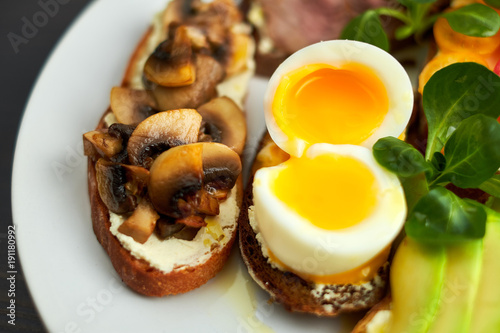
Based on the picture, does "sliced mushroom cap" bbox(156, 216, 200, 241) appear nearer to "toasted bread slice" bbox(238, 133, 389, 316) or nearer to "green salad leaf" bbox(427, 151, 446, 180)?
"toasted bread slice" bbox(238, 133, 389, 316)

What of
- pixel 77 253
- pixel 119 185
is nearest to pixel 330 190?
pixel 119 185

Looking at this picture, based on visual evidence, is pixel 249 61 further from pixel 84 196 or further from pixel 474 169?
pixel 474 169

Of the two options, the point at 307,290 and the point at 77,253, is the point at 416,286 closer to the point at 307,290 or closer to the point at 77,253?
the point at 307,290

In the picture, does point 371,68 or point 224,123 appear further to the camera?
point 224,123

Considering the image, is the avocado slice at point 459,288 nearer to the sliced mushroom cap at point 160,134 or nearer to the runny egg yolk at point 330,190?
the runny egg yolk at point 330,190

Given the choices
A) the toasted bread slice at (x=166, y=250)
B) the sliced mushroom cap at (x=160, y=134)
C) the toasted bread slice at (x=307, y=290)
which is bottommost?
the toasted bread slice at (x=307, y=290)

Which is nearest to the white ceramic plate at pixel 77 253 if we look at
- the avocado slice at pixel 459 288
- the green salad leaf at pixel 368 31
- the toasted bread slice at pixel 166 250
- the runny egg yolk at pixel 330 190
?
the toasted bread slice at pixel 166 250

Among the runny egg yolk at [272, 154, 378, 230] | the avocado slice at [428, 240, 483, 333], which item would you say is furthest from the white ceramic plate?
the runny egg yolk at [272, 154, 378, 230]
